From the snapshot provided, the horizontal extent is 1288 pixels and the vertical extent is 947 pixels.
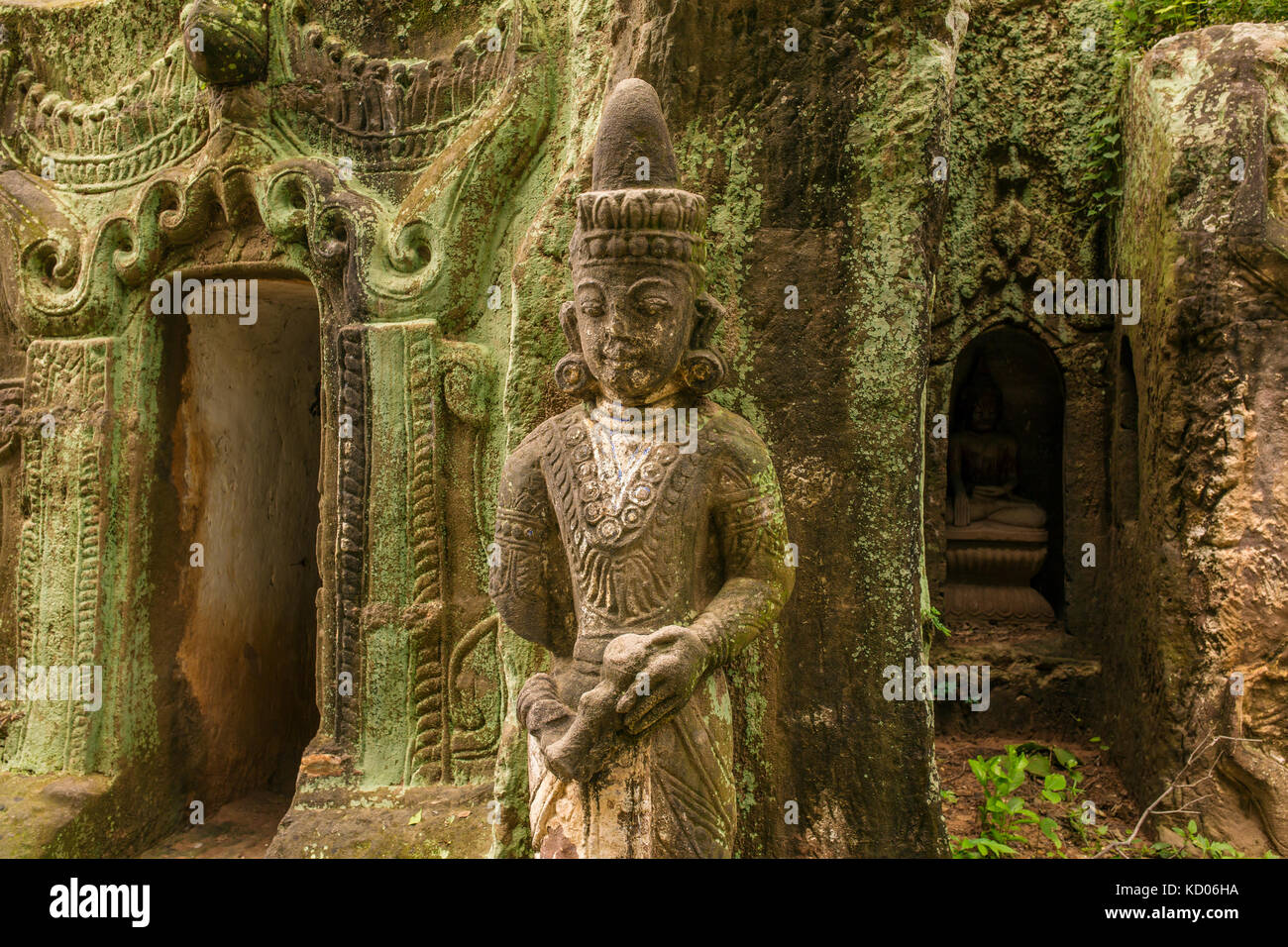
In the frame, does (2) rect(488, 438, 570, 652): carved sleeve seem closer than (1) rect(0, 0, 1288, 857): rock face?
Yes

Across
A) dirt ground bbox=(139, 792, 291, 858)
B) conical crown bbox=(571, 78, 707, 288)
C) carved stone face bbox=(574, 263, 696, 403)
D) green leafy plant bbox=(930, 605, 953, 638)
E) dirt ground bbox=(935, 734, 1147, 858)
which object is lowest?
dirt ground bbox=(139, 792, 291, 858)

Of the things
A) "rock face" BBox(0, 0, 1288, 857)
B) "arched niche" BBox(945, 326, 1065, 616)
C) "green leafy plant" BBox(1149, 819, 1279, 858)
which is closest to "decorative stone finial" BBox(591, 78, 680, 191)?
"rock face" BBox(0, 0, 1288, 857)

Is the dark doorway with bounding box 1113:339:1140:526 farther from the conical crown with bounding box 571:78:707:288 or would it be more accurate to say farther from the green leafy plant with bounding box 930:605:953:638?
the conical crown with bounding box 571:78:707:288

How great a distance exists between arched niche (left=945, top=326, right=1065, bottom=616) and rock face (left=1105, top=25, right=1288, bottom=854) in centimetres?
136

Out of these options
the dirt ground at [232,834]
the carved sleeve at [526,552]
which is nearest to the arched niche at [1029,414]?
the carved sleeve at [526,552]

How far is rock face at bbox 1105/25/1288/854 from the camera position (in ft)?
13.7

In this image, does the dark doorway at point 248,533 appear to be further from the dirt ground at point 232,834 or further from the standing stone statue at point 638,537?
the standing stone statue at point 638,537

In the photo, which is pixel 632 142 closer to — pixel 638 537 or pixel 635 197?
pixel 635 197

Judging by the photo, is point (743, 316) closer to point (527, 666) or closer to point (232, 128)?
point (527, 666)

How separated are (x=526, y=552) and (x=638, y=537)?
36cm

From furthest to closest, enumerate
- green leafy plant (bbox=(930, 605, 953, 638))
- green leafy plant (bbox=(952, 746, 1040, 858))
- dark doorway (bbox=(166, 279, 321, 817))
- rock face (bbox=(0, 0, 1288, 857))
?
dark doorway (bbox=(166, 279, 321, 817)) → green leafy plant (bbox=(952, 746, 1040, 858)) → green leafy plant (bbox=(930, 605, 953, 638)) → rock face (bbox=(0, 0, 1288, 857))

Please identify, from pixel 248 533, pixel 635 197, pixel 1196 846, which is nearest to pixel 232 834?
pixel 248 533

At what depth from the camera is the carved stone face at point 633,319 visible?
2.55 metres

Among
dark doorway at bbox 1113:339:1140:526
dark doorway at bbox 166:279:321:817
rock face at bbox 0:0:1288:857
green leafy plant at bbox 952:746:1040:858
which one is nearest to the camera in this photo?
rock face at bbox 0:0:1288:857
